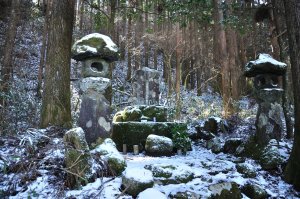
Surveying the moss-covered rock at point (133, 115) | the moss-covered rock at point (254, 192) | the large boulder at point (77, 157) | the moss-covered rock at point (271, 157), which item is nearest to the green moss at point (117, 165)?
the large boulder at point (77, 157)

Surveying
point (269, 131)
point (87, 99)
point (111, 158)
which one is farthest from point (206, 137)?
point (111, 158)

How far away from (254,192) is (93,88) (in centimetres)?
403

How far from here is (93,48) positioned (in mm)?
7223

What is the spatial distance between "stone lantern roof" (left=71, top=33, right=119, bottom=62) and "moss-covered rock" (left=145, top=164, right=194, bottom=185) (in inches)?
117

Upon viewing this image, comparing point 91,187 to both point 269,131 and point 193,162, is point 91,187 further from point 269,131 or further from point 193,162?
point 269,131

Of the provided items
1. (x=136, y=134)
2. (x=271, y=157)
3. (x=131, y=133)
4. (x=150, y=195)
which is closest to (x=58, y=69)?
(x=131, y=133)

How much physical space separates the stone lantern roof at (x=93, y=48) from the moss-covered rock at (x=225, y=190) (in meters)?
3.84

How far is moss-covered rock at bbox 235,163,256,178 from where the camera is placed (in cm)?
600

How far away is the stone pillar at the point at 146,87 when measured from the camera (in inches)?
498

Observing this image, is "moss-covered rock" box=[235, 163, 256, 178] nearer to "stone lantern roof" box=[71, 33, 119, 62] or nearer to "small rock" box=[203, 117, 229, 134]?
"stone lantern roof" box=[71, 33, 119, 62]

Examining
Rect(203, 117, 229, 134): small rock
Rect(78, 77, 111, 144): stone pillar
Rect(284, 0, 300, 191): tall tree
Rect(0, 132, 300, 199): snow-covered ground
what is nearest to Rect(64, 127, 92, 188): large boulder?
Rect(0, 132, 300, 199): snow-covered ground

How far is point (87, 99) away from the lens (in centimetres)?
720

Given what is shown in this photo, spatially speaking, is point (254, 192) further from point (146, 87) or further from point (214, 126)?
point (146, 87)

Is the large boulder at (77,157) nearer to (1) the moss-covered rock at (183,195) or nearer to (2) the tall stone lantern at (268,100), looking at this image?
(1) the moss-covered rock at (183,195)
